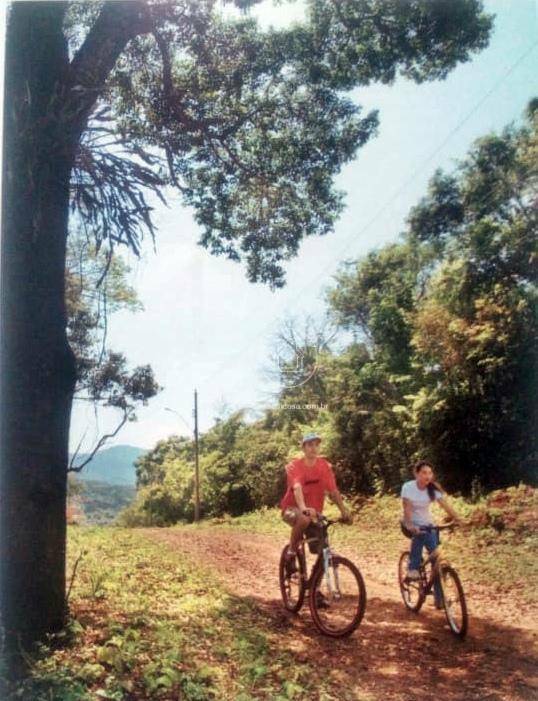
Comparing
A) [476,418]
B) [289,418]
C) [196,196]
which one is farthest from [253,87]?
[289,418]

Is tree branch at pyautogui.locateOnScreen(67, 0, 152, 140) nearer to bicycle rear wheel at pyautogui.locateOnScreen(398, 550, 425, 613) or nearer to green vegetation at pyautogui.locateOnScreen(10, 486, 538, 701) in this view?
green vegetation at pyautogui.locateOnScreen(10, 486, 538, 701)

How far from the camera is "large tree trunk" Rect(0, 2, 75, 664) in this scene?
489cm

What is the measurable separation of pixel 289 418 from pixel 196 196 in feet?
40.7

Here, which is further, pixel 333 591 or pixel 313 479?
pixel 313 479

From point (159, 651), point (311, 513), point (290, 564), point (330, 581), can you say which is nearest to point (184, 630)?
point (159, 651)

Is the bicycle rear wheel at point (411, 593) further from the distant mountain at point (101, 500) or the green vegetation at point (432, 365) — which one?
the distant mountain at point (101, 500)

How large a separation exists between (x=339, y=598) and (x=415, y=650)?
863 mm

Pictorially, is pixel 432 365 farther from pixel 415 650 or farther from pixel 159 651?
pixel 159 651

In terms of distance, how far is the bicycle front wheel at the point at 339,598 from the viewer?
5.92 m

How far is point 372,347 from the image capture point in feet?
71.1

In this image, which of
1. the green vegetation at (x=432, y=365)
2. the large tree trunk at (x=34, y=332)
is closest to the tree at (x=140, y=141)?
the large tree trunk at (x=34, y=332)

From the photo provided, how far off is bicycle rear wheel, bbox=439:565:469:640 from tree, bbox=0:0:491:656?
3.87m

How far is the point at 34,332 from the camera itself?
5070 mm

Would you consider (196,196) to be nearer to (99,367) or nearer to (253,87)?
(253,87)
